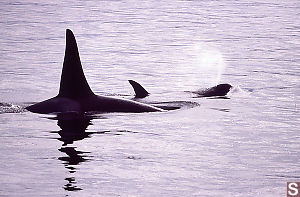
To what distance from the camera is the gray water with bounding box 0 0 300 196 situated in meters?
13.6

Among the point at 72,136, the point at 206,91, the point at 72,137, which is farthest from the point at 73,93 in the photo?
the point at 206,91

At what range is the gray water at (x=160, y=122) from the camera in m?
13.6

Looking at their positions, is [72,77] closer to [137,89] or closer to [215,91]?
[137,89]

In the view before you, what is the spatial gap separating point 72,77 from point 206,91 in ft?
23.3

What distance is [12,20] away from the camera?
60500mm

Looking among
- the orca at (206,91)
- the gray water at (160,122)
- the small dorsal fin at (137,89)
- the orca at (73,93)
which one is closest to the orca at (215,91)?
the orca at (206,91)

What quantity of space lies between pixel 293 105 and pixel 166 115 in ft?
13.2

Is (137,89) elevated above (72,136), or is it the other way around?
(137,89)

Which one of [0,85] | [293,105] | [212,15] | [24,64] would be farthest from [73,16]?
[293,105]

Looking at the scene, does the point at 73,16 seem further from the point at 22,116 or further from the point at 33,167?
the point at 33,167

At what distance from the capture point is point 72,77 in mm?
19125

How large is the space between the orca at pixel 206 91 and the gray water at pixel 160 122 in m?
0.40

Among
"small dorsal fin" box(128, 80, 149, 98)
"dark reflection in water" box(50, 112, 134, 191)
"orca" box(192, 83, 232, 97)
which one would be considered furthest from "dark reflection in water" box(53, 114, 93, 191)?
"orca" box(192, 83, 232, 97)

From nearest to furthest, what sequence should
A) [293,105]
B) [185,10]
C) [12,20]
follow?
[293,105]
[12,20]
[185,10]
